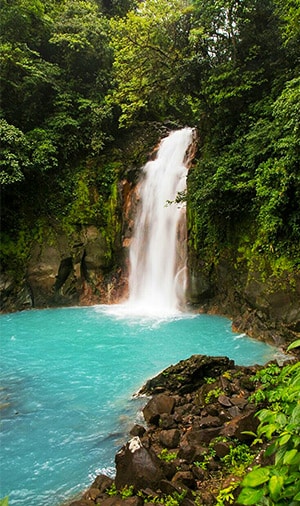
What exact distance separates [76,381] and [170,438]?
8.99 ft

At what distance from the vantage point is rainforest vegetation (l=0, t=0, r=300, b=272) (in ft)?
24.9

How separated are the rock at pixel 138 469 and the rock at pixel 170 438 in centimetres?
65

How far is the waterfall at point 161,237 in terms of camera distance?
11.2 meters

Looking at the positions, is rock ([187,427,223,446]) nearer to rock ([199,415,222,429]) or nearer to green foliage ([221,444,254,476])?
rock ([199,415,222,429])

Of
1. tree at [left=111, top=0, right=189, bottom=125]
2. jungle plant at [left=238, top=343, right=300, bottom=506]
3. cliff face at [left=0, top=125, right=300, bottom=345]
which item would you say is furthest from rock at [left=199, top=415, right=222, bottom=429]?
tree at [left=111, top=0, right=189, bottom=125]

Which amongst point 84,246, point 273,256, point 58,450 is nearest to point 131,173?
point 84,246

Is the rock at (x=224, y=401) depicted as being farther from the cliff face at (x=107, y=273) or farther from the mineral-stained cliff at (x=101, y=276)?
the mineral-stained cliff at (x=101, y=276)

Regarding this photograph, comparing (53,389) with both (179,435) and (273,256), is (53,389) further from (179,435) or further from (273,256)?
(273,256)

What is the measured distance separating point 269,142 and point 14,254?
898 cm

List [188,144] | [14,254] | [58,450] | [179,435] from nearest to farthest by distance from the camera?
[179,435], [58,450], [14,254], [188,144]

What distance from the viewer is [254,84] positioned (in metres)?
8.94

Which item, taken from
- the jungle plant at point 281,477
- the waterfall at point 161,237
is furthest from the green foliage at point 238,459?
the waterfall at point 161,237

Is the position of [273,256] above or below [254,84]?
below

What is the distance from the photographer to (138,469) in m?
3.03
